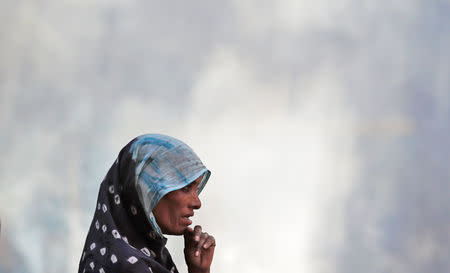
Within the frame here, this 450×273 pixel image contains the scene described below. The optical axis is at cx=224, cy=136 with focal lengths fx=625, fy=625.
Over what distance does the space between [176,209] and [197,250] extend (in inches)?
13.2

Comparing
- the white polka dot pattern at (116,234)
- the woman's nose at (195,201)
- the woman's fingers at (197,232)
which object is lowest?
the white polka dot pattern at (116,234)

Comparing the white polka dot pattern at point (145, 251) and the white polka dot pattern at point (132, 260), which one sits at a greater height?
the white polka dot pattern at point (145, 251)

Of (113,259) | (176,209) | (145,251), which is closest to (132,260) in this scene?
(113,259)

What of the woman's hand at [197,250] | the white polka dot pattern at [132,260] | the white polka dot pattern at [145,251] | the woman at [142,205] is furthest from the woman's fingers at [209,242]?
the white polka dot pattern at [132,260]

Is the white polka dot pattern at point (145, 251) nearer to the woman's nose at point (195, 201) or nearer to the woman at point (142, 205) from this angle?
the woman at point (142, 205)

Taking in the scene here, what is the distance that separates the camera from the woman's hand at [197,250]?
3523mm

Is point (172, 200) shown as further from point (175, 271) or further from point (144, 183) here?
point (175, 271)

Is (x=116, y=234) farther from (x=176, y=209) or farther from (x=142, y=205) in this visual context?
(x=176, y=209)

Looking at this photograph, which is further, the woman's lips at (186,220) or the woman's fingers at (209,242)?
the woman's fingers at (209,242)

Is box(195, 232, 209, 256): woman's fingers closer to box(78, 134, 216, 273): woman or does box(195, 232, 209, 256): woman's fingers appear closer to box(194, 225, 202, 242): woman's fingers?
box(194, 225, 202, 242): woman's fingers

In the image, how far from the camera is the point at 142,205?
10.4 ft

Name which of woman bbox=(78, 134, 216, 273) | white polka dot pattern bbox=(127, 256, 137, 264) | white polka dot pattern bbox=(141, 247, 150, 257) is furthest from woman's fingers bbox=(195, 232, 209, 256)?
white polka dot pattern bbox=(127, 256, 137, 264)

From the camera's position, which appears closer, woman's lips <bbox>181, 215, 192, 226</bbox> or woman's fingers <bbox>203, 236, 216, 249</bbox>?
woman's lips <bbox>181, 215, 192, 226</bbox>

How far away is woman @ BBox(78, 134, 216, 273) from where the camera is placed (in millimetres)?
3082
